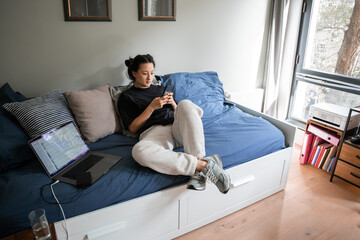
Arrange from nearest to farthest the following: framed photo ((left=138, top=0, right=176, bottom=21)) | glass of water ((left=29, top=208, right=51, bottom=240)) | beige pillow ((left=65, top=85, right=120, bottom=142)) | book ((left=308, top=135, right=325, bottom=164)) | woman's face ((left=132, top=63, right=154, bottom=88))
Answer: glass of water ((left=29, top=208, right=51, bottom=240))
beige pillow ((left=65, top=85, right=120, bottom=142))
woman's face ((left=132, top=63, right=154, bottom=88))
framed photo ((left=138, top=0, right=176, bottom=21))
book ((left=308, top=135, right=325, bottom=164))

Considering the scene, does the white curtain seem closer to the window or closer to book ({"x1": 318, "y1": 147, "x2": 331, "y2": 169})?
the window

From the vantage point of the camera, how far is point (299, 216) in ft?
6.24

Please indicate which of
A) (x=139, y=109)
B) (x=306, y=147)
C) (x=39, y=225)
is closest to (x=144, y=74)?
(x=139, y=109)

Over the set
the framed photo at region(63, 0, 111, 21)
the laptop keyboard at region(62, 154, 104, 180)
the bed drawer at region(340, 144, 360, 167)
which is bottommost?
the bed drawer at region(340, 144, 360, 167)

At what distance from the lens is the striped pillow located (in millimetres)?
1598

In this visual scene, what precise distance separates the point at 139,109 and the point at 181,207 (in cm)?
78

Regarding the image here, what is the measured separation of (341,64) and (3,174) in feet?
10.2

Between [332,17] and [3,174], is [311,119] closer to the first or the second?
[332,17]

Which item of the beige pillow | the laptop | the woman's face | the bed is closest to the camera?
the bed

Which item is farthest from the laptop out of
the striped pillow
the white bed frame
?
the white bed frame

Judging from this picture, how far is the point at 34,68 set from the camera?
2012mm

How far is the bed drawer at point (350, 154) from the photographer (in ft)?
6.82

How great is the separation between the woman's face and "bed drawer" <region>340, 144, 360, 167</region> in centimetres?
175

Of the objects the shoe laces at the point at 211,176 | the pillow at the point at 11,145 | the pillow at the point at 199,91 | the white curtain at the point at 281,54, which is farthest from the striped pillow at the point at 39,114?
the white curtain at the point at 281,54
